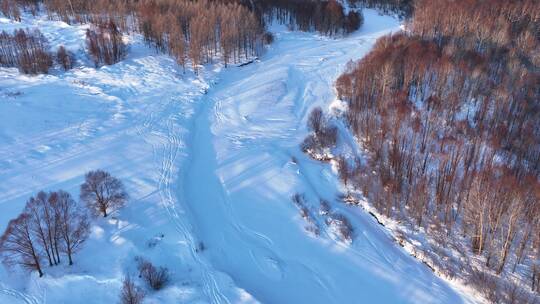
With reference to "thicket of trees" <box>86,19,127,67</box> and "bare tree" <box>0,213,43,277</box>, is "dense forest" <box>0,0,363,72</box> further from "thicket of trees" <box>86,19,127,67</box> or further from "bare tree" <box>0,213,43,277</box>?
"bare tree" <box>0,213,43,277</box>

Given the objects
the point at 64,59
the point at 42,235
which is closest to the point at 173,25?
the point at 64,59

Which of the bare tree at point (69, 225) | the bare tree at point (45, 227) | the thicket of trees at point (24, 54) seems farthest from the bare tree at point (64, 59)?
the bare tree at point (45, 227)

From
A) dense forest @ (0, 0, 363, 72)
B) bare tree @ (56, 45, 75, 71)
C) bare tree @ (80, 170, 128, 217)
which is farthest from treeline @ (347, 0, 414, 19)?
bare tree @ (80, 170, 128, 217)

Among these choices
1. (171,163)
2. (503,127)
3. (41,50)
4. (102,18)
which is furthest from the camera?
(102,18)

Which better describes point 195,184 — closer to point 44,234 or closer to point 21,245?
point 44,234

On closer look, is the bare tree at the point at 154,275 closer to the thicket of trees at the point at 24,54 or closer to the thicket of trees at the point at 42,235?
the thicket of trees at the point at 42,235

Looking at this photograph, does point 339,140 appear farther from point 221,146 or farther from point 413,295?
point 413,295

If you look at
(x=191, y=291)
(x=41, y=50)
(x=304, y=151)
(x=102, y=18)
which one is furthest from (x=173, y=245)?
(x=102, y=18)
